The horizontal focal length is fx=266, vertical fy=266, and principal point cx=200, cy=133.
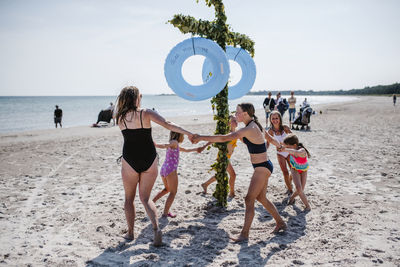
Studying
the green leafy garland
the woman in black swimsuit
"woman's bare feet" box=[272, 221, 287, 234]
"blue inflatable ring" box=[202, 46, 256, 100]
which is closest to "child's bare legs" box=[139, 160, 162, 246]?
the woman in black swimsuit

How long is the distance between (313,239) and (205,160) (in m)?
4.43

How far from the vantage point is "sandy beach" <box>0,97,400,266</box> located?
296 centimetres

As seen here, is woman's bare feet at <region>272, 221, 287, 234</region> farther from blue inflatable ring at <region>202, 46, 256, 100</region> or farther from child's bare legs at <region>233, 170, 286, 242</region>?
blue inflatable ring at <region>202, 46, 256, 100</region>

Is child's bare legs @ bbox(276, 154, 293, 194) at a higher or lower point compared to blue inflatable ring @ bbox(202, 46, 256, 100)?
lower

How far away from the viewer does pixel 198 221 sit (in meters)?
3.95

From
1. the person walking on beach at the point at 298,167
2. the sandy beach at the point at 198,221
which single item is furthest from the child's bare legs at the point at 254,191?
the person walking on beach at the point at 298,167

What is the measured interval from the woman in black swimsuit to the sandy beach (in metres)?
0.59

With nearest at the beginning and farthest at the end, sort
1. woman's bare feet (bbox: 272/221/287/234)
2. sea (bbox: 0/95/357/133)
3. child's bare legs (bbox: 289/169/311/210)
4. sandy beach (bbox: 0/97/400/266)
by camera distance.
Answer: sandy beach (bbox: 0/97/400/266) → woman's bare feet (bbox: 272/221/287/234) → child's bare legs (bbox: 289/169/311/210) → sea (bbox: 0/95/357/133)

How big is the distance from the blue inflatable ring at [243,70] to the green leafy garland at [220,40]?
0.43 feet

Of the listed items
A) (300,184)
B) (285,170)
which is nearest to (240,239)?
(300,184)

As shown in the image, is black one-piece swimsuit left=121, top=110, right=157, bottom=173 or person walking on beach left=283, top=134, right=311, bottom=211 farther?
person walking on beach left=283, top=134, right=311, bottom=211

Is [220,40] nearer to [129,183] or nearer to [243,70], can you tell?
[243,70]

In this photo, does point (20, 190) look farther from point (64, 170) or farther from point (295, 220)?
point (295, 220)

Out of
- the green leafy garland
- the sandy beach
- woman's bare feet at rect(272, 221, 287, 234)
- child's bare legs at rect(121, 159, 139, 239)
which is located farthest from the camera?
the green leafy garland
